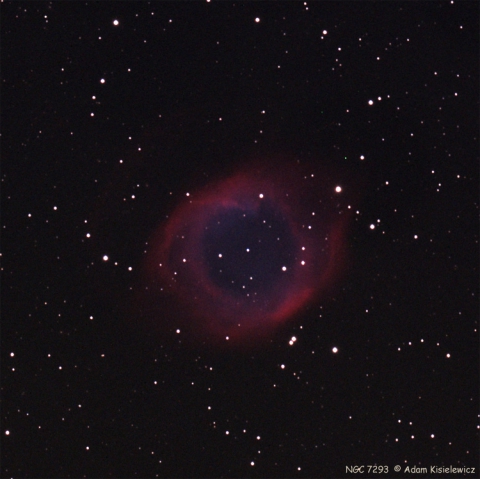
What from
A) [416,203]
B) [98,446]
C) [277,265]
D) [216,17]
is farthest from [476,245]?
[98,446]

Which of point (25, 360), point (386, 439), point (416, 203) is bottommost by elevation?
point (386, 439)

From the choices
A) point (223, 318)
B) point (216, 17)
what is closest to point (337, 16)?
point (216, 17)

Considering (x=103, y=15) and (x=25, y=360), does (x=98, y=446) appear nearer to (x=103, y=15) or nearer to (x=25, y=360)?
(x=25, y=360)

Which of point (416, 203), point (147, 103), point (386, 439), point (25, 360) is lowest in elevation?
point (386, 439)

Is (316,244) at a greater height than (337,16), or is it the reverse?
(337,16)

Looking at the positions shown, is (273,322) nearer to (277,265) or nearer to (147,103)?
(277,265)

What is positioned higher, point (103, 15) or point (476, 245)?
point (103, 15)
